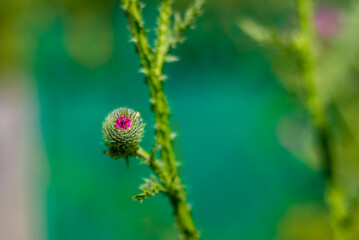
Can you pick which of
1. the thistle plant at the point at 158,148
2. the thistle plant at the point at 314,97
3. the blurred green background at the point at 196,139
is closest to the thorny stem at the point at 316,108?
the thistle plant at the point at 314,97

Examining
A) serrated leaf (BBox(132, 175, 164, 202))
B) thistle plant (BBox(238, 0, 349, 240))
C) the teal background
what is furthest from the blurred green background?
serrated leaf (BBox(132, 175, 164, 202))

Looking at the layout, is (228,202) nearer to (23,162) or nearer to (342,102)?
(342,102)

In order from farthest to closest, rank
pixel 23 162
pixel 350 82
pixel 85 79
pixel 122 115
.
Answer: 1. pixel 23 162
2. pixel 85 79
3. pixel 350 82
4. pixel 122 115

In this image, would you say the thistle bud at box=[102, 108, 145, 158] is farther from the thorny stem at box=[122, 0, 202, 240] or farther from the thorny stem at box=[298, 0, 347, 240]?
the thorny stem at box=[298, 0, 347, 240]

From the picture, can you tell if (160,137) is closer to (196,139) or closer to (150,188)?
(150,188)

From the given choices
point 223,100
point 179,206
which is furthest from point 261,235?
point 179,206

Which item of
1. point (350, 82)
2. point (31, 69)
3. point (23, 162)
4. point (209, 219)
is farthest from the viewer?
point (23, 162)

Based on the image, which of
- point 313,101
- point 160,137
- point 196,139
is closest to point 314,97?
point 313,101

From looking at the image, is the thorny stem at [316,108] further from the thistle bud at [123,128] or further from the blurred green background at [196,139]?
the blurred green background at [196,139]
